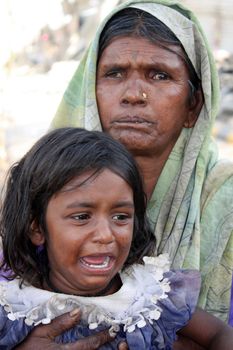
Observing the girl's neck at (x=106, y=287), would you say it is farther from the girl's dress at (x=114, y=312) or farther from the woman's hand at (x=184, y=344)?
the woman's hand at (x=184, y=344)

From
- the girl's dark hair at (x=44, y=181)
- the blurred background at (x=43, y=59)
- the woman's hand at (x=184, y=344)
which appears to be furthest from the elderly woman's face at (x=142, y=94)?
the blurred background at (x=43, y=59)

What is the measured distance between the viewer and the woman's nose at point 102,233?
2158 millimetres

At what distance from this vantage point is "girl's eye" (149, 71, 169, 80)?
9.46 ft

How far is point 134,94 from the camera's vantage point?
109 inches

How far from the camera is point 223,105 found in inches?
562

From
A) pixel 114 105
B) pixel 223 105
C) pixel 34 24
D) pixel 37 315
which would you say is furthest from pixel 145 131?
pixel 223 105

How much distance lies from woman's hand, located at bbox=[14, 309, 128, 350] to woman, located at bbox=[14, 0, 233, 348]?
649 millimetres

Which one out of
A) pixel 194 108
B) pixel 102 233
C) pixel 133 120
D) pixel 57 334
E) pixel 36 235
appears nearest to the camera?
pixel 102 233

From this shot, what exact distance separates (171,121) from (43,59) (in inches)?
865

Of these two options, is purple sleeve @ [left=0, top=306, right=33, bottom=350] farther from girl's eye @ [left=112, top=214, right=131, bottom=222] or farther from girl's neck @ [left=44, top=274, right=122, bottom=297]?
girl's eye @ [left=112, top=214, right=131, bottom=222]

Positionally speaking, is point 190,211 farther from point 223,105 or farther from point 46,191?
point 223,105

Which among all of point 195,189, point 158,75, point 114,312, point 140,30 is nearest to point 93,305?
point 114,312

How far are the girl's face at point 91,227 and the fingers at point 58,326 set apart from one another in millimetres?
105

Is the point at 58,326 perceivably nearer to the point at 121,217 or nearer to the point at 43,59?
the point at 121,217
